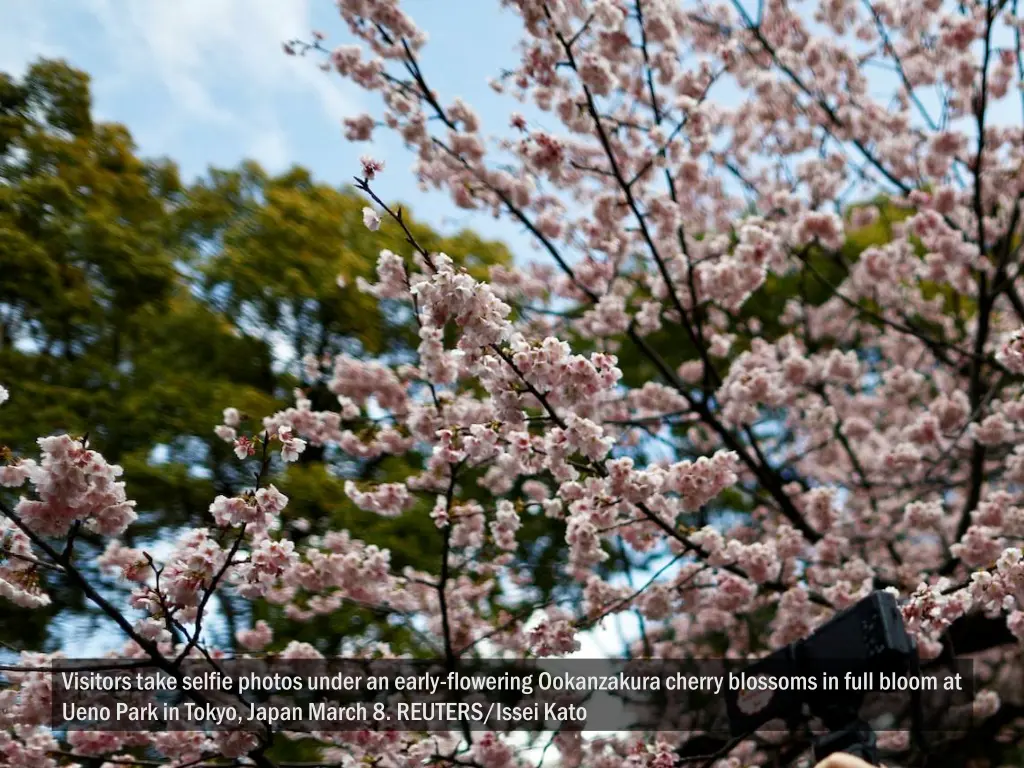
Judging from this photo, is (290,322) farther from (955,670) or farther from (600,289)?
(955,670)

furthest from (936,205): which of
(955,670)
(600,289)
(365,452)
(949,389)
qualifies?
(365,452)

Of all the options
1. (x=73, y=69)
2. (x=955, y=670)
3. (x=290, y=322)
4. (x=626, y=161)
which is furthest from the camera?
(x=290, y=322)

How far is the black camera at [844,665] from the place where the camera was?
211 cm

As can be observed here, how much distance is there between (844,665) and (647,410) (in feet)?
12.1

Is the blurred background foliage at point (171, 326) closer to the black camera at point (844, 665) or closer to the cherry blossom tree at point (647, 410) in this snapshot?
the cherry blossom tree at point (647, 410)

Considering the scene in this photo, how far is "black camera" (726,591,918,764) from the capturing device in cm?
211

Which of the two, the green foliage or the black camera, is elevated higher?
the green foliage

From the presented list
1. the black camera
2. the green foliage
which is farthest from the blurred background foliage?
the black camera

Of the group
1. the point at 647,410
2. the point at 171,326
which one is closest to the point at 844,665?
the point at 647,410

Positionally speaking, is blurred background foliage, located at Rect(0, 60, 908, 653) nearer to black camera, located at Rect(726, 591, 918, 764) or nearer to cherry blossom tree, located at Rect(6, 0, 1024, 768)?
cherry blossom tree, located at Rect(6, 0, 1024, 768)

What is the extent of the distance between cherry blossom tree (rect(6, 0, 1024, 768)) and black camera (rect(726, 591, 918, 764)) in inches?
22.2

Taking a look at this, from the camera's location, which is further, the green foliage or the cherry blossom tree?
the green foliage

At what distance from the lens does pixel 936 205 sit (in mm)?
6035

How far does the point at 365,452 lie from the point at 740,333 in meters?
4.83
